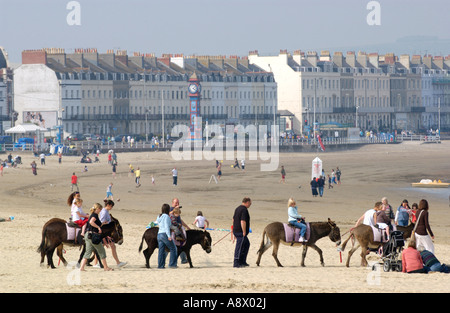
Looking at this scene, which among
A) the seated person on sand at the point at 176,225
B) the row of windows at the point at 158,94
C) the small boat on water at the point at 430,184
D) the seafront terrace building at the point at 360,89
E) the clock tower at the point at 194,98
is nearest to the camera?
the seated person on sand at the point at 176,225

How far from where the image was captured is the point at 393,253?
18469 millimetres

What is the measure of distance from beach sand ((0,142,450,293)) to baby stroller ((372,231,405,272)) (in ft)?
1.09

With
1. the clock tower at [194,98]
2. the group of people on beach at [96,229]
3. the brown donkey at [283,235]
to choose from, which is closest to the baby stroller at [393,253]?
the brown donkey at [283,235]

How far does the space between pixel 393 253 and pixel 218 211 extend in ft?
52.9

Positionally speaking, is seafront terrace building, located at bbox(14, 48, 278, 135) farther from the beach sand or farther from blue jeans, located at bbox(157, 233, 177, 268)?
blue jeans, located at bbox(157, 233, 177, 268)

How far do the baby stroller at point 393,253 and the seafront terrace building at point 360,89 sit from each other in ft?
297

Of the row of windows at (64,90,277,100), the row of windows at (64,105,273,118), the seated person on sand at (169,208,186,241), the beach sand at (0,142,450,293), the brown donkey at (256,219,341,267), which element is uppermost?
the row of windows at (64,90,277,100)

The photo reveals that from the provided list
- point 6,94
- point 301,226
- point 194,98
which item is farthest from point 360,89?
point 301,226

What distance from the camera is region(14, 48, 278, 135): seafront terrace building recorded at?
93562 mm

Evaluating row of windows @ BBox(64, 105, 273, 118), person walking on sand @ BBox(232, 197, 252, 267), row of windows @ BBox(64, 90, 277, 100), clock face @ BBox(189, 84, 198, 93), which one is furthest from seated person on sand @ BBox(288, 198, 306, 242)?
row of windows @ BBox(64, 90, 277, 100)

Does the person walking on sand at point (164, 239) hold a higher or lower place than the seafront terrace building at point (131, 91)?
lower

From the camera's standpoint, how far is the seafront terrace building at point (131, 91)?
93562mm

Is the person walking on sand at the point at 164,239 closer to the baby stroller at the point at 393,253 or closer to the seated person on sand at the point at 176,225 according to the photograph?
the seated person on sand at the point at 176,225

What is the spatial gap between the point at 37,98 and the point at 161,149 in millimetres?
18509
